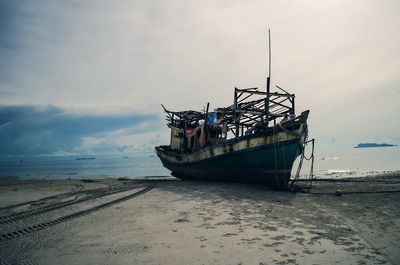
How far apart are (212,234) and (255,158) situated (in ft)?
29.0

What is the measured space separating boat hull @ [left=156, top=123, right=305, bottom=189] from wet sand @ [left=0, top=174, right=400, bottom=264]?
3.99 metres

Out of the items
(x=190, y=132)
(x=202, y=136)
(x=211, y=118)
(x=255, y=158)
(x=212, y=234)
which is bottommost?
(x=212, y=234)

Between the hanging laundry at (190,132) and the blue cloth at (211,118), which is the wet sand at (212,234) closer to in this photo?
the blue cloth at (211,118)

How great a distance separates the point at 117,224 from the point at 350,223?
18.8 feet

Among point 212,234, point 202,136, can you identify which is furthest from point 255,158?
point 212,234

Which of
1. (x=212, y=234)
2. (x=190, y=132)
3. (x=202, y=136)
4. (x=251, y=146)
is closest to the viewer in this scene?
(x=212, y=234)

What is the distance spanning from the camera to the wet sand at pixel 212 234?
4.54 metres

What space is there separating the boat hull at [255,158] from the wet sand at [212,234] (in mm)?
3987

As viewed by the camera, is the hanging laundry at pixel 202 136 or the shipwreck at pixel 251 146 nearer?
the shipwreck at pixel 251 146

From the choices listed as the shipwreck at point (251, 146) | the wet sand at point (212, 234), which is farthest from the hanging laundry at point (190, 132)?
the wet sand at point (212, 234)

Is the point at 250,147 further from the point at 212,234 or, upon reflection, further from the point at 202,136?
the point at 212,234

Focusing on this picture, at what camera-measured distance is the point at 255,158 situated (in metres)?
14.2

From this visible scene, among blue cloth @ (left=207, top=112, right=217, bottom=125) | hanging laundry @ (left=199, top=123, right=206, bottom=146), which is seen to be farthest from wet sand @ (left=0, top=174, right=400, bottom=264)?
hanging laundry @ (left=199, top=123, right=206, bottom=146)

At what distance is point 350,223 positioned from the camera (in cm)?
668
